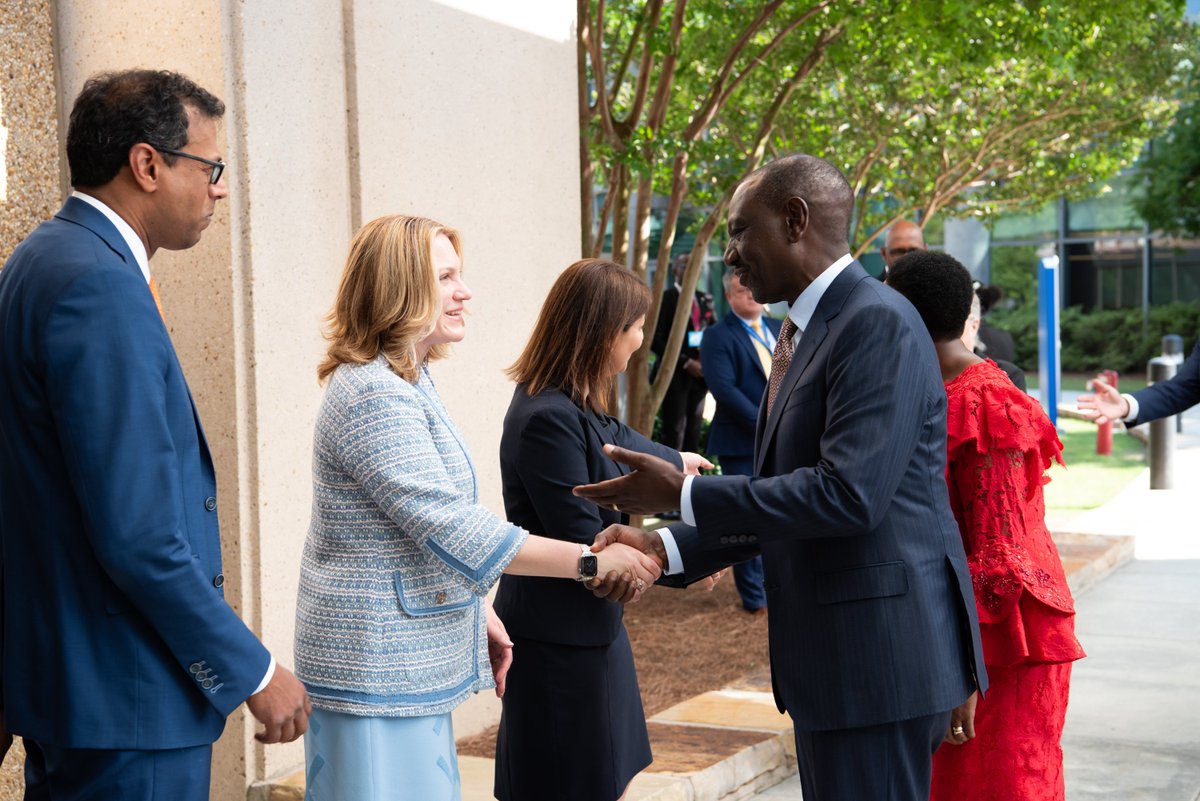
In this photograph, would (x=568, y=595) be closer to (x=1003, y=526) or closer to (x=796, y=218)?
(x=1003, y=526)

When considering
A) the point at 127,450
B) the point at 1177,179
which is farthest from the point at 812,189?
the point at 1177,179

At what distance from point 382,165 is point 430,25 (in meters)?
0.67

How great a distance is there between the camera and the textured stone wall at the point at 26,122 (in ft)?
15.1

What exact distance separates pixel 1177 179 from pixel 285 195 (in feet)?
101

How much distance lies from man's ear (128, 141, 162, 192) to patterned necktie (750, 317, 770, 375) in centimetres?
597

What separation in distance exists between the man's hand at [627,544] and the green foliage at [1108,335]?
32946 millimetres

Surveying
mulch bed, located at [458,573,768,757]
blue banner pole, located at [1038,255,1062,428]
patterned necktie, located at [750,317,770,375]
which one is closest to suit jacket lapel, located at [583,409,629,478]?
mulch bed, located at [458,573,768,757]

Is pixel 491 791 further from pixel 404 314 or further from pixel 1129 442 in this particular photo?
pixel 1129 442

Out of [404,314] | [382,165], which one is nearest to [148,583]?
[404,314]

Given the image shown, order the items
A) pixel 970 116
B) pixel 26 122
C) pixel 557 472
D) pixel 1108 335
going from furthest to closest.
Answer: pixel 1108 335, pixel 970 116, pixel 26 122, pixel 557 472

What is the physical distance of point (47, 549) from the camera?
259cm

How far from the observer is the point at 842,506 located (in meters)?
2.82

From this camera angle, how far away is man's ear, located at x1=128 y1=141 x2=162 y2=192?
2717 mm

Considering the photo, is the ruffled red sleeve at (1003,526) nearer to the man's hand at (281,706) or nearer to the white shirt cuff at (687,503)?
the white shirt cuff at (687,503)
